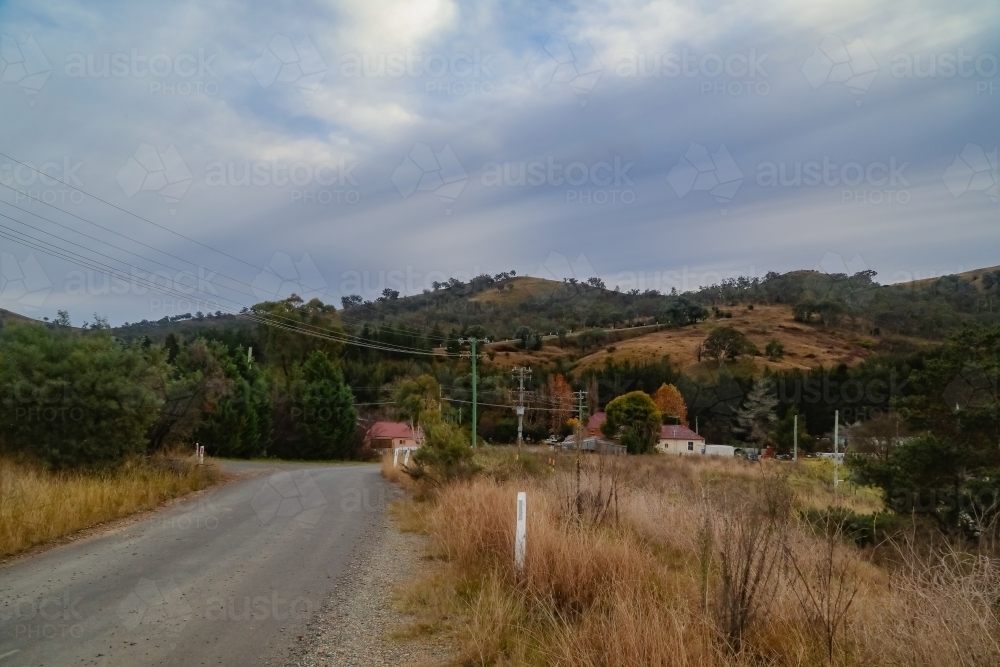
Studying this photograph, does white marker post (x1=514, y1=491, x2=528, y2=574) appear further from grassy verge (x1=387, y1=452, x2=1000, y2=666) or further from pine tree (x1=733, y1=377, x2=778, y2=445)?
pine tree (x1=733, y1=377, x2=778, y2=445)

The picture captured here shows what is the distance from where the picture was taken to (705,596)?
186 inches

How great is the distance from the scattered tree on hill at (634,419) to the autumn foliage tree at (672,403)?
957 centimetres

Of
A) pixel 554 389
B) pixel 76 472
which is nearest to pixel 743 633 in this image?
A: pixel 76 472

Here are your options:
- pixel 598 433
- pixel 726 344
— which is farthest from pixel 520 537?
pixel 726 344

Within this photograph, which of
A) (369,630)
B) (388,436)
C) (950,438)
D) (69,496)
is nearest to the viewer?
(369,630)

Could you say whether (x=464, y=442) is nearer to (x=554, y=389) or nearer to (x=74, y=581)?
(x=74, y=581)

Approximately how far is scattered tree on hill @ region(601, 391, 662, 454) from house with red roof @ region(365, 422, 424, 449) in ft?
55.7

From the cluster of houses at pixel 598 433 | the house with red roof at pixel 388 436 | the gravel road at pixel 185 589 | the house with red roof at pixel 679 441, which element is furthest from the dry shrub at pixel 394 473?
the house with red roof at pixel 679 441

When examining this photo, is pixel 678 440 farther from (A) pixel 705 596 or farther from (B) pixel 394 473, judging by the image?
(A) pixel 705 596

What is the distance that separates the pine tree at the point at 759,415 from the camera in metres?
48.5

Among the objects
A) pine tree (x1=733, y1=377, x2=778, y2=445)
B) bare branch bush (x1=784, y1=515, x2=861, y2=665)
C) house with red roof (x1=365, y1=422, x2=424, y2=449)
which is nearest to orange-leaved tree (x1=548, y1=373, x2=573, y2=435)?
house with red roof (x1=365, y1=422, x2=424, y2=449)

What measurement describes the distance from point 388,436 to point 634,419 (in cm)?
2284

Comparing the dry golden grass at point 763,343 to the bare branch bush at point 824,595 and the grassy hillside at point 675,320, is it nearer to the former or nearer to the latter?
the grassy hillside at point 675,320

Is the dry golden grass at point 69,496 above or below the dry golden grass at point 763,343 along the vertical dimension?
below
